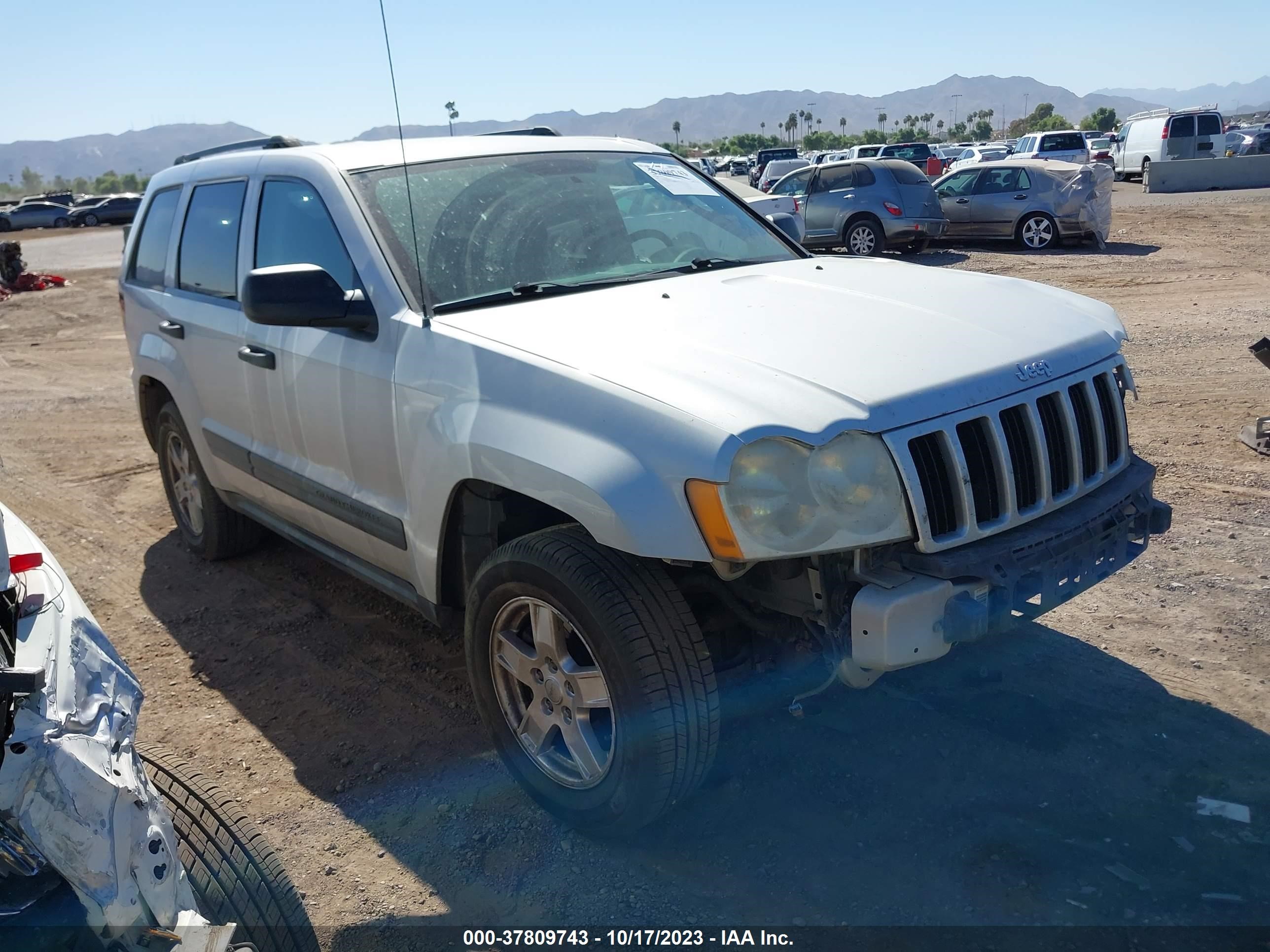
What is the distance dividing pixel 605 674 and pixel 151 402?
13.2ft

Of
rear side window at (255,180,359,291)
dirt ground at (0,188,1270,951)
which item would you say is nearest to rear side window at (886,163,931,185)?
dirt ground at (0,188,1270,951)

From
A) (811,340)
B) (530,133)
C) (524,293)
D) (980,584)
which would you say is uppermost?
(530,133)

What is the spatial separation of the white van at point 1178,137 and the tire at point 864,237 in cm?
1726

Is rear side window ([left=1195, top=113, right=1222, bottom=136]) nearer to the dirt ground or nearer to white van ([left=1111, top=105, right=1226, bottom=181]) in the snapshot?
white van ([left=1111, top=105, right=1226, bottom=181])

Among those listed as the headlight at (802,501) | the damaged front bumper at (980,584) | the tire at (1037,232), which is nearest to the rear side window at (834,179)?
the tire at (1037,232)

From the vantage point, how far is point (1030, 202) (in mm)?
17094

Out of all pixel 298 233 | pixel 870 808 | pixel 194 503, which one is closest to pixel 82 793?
pixel 870 808

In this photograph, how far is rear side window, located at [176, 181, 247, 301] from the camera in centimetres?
454

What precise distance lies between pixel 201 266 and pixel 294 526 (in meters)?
1.34

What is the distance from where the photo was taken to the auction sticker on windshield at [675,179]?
431 cm

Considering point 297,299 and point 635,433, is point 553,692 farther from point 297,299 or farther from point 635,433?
point 297,299

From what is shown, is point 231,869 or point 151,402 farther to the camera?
point 151,402

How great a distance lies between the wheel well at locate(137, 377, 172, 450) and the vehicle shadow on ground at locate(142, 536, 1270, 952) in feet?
6.76

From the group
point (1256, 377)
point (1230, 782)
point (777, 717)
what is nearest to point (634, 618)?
point (777, 717)
